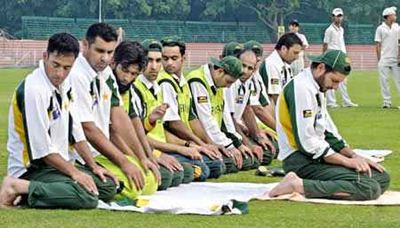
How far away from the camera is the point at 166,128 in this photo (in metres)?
11.6

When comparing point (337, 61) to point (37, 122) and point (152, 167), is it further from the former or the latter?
point (37, 122)

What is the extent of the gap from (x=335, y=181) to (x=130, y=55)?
6.88ft

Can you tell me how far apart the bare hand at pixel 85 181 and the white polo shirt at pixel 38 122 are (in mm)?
185

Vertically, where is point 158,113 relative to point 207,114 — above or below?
above

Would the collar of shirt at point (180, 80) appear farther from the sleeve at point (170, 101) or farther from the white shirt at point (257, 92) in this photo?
the white shirt at point (257, 92)

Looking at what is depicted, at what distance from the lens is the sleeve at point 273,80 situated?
46.9 feet

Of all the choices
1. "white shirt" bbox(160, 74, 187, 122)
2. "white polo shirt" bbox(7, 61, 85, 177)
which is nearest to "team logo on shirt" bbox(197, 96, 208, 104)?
"white shirt" bbox(160, 74, 187, 122)

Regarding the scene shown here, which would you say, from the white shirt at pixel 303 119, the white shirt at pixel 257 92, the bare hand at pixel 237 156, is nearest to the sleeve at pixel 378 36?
the white shirt at pixel 257 92

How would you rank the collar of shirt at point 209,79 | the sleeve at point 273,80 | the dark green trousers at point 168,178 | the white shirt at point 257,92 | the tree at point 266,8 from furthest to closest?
the tree at point 266,8
the sleeve at point 273,80
the white shirt at point 257,92
the collar of shirt at point 209,79
the dark green trousers at point 168,178

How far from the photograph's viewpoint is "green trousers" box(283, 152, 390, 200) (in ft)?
31.4

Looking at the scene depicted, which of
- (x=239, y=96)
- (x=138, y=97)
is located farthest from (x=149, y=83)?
(x=239, y=96)

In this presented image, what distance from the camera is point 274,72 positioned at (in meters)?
14.3

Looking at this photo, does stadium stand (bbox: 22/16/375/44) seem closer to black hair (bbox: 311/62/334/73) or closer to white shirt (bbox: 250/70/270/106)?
white shirt (bbox: 250/70/270/106)

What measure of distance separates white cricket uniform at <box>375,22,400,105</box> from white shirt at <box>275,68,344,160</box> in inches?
527
